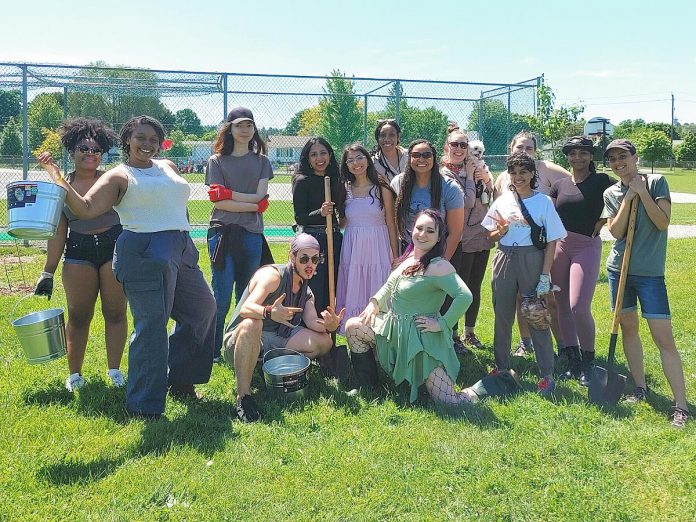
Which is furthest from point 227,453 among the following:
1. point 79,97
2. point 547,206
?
point 79,97

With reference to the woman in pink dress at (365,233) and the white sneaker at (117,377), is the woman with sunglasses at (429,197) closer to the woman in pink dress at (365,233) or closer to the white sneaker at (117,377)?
the woman in pink dress at (365,233)

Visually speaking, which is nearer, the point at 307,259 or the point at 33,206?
the point at 33,206

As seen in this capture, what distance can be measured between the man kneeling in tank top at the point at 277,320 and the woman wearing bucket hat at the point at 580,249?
1.89 m

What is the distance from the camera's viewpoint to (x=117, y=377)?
4.42m

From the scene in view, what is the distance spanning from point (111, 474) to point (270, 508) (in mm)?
936

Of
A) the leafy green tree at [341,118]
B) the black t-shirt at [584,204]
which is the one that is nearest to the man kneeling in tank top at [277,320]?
the black t-shirt at [584,204]

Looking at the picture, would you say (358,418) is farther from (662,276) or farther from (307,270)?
(662,276)

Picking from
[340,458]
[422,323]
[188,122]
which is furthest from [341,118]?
[340,458]

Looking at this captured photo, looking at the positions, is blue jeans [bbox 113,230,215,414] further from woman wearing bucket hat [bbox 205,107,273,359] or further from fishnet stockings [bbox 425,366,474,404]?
fishnet stockings [bbox 425,366,474,404]

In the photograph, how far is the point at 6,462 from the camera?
323cm

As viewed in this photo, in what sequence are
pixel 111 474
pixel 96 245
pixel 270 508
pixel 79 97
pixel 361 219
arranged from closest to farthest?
pixel 270 508
pixel 111 474
pixel 96 245
pixel 361 219
pixel 79 97

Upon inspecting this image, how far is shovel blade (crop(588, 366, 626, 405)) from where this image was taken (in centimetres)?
410

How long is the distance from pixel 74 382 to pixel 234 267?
1499mm

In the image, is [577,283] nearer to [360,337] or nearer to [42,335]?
[360,337]
